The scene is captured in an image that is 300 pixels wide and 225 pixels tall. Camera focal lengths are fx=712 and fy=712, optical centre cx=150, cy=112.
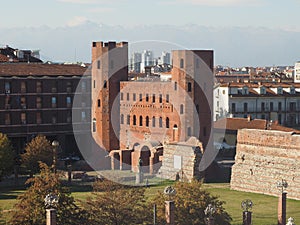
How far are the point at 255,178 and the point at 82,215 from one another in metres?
22.4

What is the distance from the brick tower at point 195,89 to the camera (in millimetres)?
61844

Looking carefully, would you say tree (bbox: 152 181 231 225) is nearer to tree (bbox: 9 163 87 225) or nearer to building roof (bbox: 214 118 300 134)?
tree (bbox: 9 163 87 225)

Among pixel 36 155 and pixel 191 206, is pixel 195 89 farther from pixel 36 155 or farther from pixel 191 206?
pixel 191 206

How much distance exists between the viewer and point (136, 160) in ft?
210

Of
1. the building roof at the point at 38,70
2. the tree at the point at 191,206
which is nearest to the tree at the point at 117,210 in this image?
the tree at the point at 191,206

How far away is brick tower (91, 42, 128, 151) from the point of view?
69.2 meters

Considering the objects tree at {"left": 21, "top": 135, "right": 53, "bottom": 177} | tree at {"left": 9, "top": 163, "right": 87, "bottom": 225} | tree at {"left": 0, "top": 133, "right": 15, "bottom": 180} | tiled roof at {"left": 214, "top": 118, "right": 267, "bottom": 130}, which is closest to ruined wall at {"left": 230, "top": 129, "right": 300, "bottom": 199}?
tiled roof at {"left": 214, "top": 118, "right": 267, "bottom": 130}

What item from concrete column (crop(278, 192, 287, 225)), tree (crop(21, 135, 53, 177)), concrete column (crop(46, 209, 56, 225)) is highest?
tree (crop(21, 135, 53, 177))

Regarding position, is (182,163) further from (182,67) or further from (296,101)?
(296,101)

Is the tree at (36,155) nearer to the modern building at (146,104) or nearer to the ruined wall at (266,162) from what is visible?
the modern building at (146,104)

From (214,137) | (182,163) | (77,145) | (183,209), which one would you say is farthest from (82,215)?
(77,145)

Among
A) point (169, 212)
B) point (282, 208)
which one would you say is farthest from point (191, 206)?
point (282, 208)

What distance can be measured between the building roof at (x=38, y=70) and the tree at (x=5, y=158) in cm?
1388

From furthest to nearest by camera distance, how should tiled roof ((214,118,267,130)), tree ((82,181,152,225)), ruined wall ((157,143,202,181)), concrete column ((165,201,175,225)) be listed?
tiled roof ((214,118,267,130)) < ruined wall ((157,143,202,181)) < tree ((82,181,152,225)) < concrete column ((165,201,175,225))
